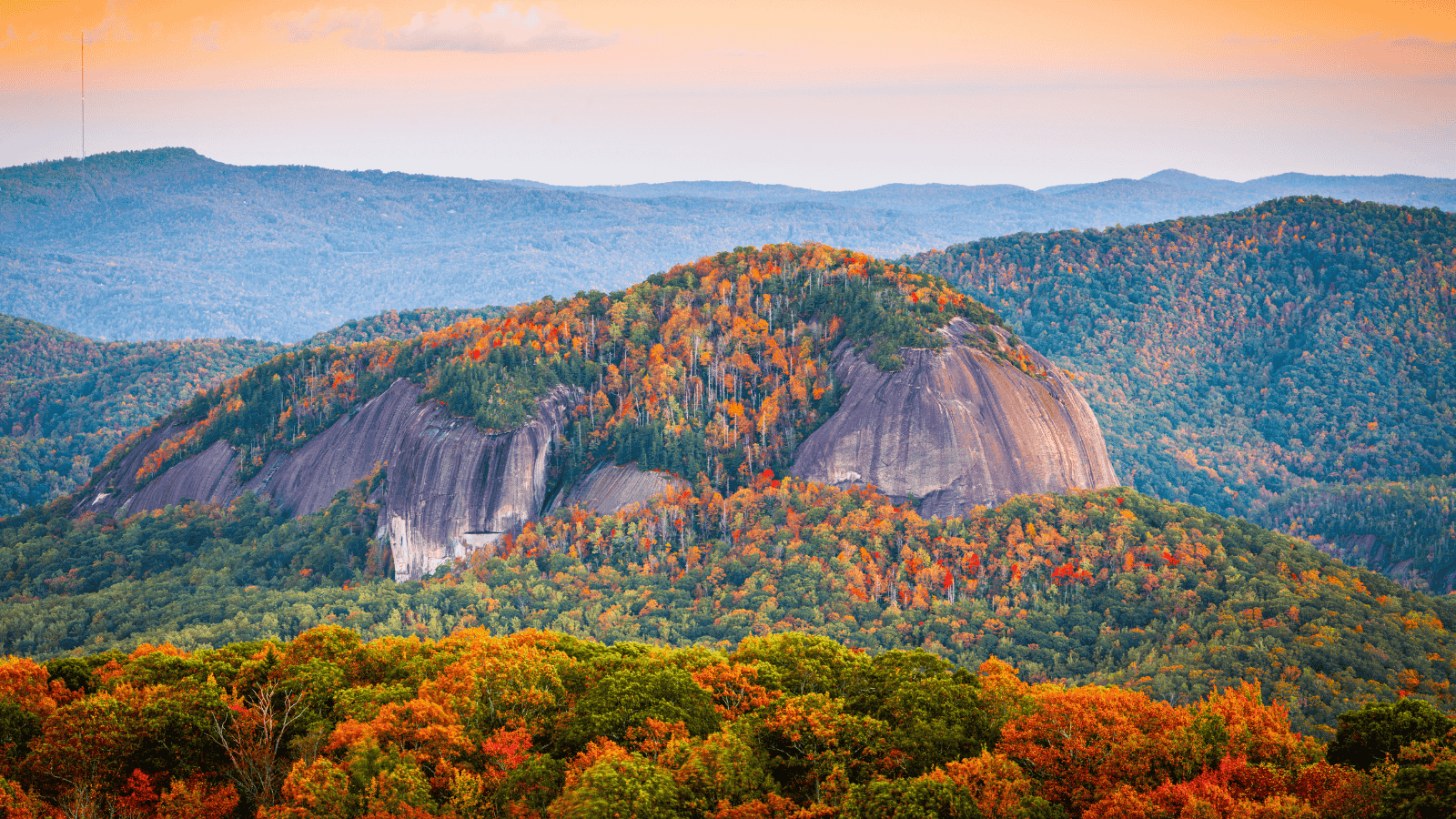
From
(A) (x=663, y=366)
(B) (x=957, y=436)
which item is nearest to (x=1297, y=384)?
(B) (x=957, y=436)

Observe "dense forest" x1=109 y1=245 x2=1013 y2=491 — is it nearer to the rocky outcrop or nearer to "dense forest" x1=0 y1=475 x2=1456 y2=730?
the rocky outcrop

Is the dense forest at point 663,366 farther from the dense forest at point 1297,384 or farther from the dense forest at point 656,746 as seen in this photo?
the dense forest at point 1297,384

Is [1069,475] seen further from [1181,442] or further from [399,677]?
[1181,442]

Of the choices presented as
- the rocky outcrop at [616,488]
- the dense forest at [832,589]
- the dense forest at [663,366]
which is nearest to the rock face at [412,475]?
the dense forest at [663,366]

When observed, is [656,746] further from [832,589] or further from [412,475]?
[412,475]

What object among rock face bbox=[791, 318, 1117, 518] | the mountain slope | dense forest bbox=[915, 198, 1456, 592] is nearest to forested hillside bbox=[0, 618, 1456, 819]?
rock face bbox=[791, 318, 1117, 518]

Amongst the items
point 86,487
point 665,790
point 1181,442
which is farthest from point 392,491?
point 1181,442
